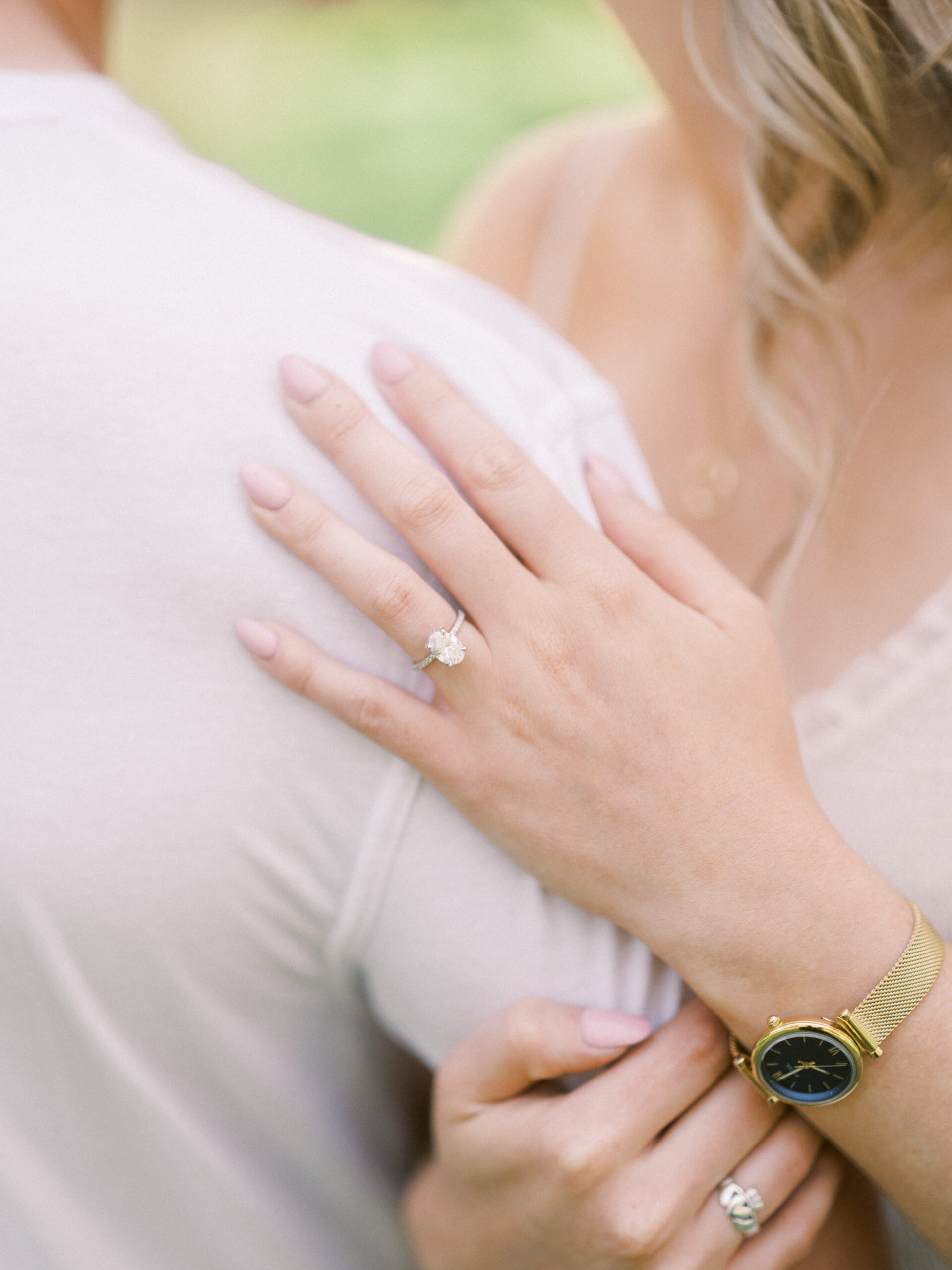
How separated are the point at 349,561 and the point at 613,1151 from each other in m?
0.55

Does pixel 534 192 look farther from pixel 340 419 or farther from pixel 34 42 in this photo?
pixel 340 419

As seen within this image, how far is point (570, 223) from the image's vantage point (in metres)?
1.91

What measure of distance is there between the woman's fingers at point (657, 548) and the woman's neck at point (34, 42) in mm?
594

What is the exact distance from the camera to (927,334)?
1.20 m

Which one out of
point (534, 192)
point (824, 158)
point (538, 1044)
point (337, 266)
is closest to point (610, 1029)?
point (538, 1044)

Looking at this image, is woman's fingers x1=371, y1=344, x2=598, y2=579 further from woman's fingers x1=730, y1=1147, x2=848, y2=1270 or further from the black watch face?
woman's fingers x1=730, y1=1147, x2=848, y2=1270

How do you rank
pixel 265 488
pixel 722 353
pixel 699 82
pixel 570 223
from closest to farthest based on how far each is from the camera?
pixel 265 488 < pixel 699 82 < pixel 722 353 < pixel 570 223

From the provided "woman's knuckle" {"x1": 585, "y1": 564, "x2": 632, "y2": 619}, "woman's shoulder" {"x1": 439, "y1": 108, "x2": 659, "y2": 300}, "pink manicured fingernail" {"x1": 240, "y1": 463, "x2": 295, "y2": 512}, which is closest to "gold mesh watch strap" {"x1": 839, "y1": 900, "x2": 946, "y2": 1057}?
"woman's knuckle" {"x1": 585, "y1": 564, "x2": 632, "y2": 619}

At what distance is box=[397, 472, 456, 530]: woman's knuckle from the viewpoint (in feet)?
2.60

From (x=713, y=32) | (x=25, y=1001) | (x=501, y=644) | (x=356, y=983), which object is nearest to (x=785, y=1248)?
(x=356, y=983)

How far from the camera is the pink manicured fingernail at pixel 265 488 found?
75 centimetres

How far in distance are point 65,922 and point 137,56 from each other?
17.9 feet

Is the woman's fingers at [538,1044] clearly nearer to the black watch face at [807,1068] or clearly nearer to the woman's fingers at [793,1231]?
the black watch face at [807,1068]

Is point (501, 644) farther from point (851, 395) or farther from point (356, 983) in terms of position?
point (851, 395)
